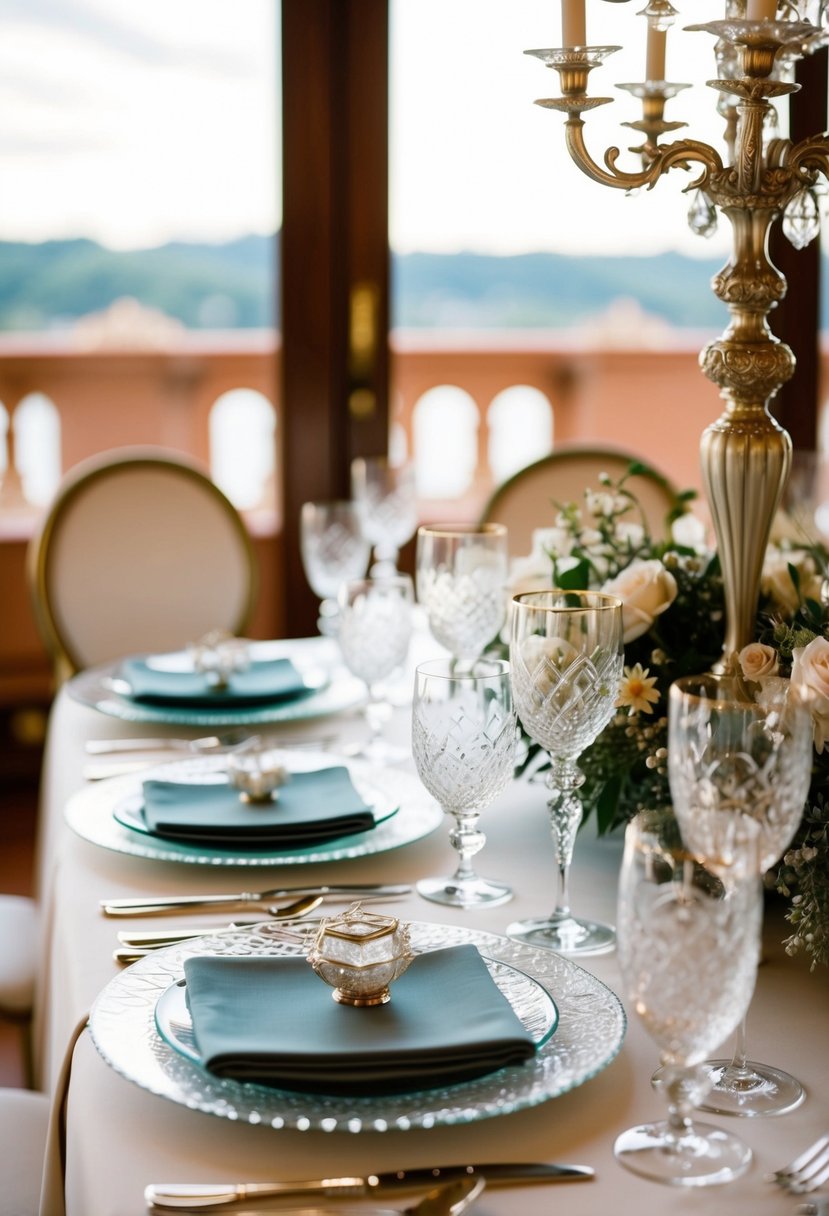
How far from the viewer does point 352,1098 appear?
81 cm

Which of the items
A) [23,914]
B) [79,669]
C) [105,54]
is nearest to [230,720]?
[23,914]

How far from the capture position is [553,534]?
4.96ft

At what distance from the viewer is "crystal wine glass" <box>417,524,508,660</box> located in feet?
5.10

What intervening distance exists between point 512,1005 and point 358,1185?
194 millimetres

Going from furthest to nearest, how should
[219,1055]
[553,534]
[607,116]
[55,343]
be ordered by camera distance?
[55,343], [607,116], [553,534], [219,1055]

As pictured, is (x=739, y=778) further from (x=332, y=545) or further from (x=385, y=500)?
(x=385, y=500)

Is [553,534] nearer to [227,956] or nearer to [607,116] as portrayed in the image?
[227,956]

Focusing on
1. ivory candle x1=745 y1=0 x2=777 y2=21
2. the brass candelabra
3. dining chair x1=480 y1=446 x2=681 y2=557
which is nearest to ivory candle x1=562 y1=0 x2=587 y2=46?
the brass candelabra

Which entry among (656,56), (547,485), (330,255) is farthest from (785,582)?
(330,255)

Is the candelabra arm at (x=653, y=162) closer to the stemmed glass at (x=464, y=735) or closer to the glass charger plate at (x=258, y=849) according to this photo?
the stemmed glass at (x=464, y=735)

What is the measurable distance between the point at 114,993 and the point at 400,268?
3.12 metres

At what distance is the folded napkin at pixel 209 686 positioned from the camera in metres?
1.74

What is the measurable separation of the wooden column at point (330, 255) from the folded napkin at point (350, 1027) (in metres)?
2.94

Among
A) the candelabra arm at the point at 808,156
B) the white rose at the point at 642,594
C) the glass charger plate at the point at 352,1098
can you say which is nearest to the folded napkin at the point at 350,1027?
A: the glass charger plate at the point at 352,1098
